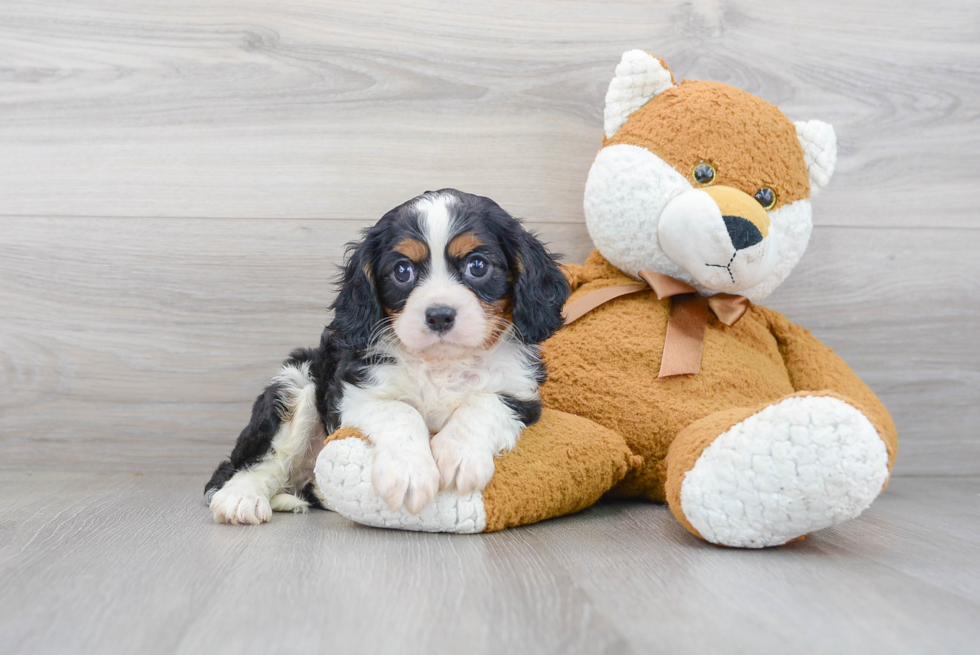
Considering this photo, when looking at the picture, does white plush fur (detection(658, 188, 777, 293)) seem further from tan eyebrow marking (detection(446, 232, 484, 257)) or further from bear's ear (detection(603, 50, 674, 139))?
tan eyebrow marking (detection(446, 232, 484, 257))

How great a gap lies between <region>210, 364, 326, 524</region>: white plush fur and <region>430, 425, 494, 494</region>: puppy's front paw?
0.46 metres

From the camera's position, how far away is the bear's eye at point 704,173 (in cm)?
172

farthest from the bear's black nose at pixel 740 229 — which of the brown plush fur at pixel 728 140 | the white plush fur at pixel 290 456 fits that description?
the white plush fur at pixel 290 456

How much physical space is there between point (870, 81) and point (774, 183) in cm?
85

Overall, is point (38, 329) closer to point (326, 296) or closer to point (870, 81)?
point (326, 296)

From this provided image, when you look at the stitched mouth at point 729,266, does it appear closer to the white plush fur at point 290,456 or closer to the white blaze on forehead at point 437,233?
the white blaze on forehead at point 437,233

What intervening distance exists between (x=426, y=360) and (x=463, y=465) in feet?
0.94

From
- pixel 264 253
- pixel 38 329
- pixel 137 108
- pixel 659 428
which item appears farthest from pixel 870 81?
pixel 38 329

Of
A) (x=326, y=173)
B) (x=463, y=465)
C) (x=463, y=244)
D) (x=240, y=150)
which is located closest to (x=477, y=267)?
(x=463, y=244)

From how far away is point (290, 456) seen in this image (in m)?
1.76

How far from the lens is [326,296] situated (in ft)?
7.24

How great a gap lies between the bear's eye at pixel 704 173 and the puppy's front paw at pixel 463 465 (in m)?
0.81

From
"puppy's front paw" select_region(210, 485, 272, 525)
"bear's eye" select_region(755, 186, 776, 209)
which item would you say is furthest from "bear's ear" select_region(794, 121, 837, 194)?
"puppy's front paw" select_region(210, 485, 272, 525)

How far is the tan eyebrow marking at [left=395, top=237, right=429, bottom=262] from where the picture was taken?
150cm
